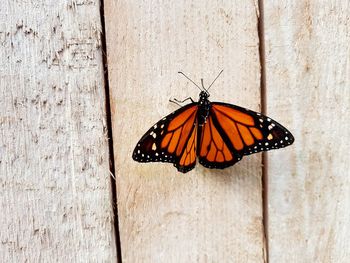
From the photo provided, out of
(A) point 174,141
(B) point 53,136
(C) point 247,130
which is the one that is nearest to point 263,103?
(C) point 247,130

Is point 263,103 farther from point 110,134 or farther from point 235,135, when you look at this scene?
point 110,134

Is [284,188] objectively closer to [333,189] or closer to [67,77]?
[333,189]

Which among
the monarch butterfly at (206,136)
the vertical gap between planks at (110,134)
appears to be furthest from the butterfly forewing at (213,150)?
the vertical gap between planks at (110,134)

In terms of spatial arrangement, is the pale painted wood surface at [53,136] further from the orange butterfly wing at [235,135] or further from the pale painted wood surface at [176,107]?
the orange butterfly wing at [235,135]

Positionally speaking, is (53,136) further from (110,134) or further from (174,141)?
(174,141)

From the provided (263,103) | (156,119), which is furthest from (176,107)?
(263,103)
